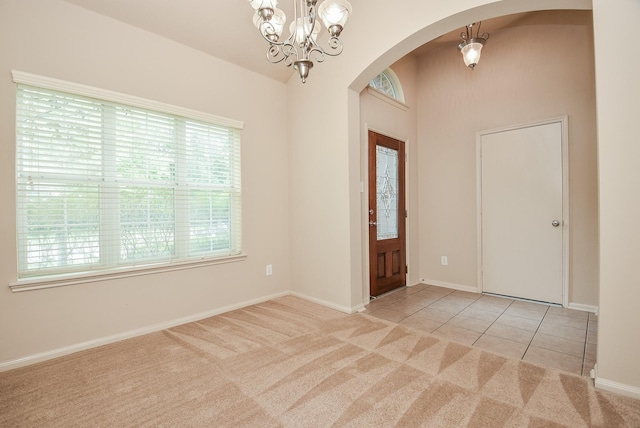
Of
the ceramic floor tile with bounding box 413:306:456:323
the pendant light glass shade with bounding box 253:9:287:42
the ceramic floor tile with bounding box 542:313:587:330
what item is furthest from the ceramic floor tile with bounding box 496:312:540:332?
the pendant light glass shade with bounding box 253:9:287:42

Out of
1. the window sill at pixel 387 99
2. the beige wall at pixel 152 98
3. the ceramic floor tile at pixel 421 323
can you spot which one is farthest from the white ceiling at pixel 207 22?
the ceramic floor tile at pixel 421 323

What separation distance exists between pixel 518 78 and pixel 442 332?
317 centimetres

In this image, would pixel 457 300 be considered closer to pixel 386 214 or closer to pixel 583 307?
pixel 583 307

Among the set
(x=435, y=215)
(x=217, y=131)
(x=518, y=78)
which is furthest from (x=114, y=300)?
(x=518, y=78)

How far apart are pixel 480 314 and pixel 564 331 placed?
0.69 metres

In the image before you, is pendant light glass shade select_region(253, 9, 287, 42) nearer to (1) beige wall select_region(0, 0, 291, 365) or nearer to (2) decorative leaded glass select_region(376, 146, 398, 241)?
(1) beige wall select_region(0, 0, 291, 365)

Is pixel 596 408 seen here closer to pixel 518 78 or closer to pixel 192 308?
pixel 192 308

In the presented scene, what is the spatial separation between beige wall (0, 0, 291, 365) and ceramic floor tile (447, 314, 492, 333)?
79.9 inches

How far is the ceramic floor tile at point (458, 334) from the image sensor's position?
8.15 feet

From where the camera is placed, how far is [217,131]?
10.4 feet

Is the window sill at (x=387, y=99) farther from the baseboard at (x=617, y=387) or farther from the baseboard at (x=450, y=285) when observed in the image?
the baseboard at (x=617, y=387)

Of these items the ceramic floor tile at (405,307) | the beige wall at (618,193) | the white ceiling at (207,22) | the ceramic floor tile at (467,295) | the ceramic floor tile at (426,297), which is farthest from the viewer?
the ceramic floor tile at (467,295)

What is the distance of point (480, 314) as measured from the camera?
3100 mm

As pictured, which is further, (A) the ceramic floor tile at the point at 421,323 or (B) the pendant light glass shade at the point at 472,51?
(B) the pendant light glass shade at the point at 472,51
